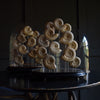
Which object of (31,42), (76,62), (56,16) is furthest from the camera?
(56,16)

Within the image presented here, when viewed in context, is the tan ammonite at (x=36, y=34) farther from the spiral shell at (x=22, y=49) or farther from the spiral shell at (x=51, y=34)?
the spiral shell at (x=51, y=34)

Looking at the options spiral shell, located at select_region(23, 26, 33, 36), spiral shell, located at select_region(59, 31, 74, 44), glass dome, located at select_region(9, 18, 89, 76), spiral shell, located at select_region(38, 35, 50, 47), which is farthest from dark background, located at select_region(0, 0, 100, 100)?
spiral shell, located at select_region(59, 31, 74, 44)

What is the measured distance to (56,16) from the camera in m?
2.66

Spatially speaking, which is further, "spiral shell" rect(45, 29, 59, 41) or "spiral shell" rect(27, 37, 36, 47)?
"spiral shell" rect(27, 37, 36, 47)

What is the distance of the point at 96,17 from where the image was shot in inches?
107

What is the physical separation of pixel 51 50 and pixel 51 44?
42mm

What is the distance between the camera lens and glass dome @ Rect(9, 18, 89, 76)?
122 cm

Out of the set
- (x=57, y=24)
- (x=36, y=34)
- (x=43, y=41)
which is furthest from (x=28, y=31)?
(x=57, y=24)

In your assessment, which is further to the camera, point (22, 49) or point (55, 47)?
point (22, 49)

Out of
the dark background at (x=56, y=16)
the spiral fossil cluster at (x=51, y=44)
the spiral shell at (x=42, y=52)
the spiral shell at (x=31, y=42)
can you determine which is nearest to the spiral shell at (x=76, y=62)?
the spiral fossil cluster at (x=51, y=44)

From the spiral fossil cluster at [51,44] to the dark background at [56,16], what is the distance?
3.52ft

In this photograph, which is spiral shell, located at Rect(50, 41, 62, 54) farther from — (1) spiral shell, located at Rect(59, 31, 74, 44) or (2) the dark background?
(2) the dark background

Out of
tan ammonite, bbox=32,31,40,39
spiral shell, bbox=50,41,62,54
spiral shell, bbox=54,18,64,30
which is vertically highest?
spiral shell, bbox=54,18,64,30

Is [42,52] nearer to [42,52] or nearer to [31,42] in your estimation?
[42,52]
